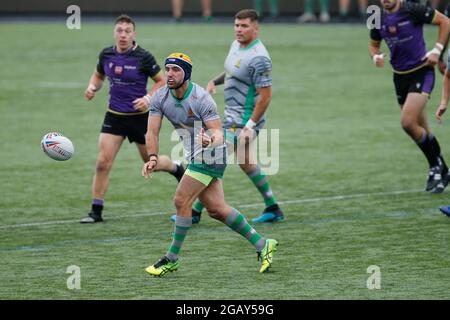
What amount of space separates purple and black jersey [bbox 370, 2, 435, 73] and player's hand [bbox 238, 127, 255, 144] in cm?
301

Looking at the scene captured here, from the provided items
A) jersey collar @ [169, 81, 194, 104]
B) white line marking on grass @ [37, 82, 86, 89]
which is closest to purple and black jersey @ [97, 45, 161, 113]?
jersey collar @ [169, 81, 194, 104]

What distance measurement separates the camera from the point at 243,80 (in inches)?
509

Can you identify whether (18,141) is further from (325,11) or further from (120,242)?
(325,11)

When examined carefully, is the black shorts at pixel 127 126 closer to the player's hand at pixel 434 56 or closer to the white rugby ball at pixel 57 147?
the white rugby ball at pixel 57 147

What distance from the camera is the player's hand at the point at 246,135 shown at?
12555 mm

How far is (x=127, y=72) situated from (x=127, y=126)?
66 centimetres

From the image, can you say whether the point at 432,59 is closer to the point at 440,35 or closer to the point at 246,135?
→ the point at 440,35

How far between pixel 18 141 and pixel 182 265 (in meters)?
9.27

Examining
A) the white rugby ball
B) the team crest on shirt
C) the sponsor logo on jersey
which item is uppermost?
the sponsor logo on jersey

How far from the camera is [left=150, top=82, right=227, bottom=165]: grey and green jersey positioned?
1041 centimetres

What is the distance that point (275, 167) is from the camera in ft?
55.2

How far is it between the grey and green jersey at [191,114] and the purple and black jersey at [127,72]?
2.91 m

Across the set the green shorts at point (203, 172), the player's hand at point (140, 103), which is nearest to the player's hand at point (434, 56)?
the player's hand at point (140, 103)

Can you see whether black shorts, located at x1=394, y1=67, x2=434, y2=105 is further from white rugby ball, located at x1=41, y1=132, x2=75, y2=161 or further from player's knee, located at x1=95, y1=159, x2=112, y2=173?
white rugby ball, located at x1=41, y1=132, x2=75, y2=161
